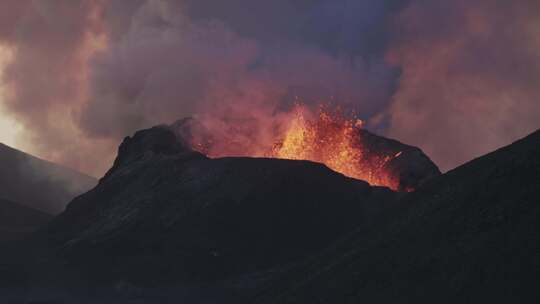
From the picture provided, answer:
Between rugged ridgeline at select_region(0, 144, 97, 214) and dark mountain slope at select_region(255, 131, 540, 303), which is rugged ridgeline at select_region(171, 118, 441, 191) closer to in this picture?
dark mountain slope at select_region(255, 131, 540, 303)

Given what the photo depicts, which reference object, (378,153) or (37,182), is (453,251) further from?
(37,182)

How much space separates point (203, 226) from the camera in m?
54.4

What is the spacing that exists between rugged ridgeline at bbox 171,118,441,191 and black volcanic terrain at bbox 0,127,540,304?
554 cm

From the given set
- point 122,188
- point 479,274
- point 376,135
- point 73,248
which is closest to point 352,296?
point 479,274

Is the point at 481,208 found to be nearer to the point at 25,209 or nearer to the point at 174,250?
the point at 174,250

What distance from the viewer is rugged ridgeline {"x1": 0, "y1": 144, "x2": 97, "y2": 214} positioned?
11662 centimetres

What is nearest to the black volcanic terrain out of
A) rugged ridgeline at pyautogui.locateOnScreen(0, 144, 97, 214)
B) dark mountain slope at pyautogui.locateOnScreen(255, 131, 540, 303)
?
dark mountain slope at pyautogui.locateOnScreen(255, 131, 540, 303)

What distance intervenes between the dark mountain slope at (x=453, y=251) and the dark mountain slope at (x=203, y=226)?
6.17m


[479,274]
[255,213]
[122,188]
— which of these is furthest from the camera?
[122,188]

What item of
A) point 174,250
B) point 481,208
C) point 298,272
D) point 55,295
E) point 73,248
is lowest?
point 481,208

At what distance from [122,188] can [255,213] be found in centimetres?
1696

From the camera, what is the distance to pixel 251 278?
4731cm

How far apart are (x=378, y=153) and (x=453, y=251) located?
45.7 m

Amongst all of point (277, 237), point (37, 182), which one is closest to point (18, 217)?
point (37, 182)
